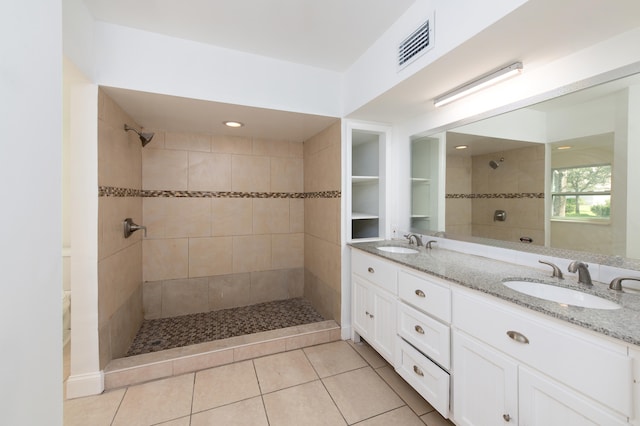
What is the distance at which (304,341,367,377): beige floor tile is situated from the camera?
6.64ft

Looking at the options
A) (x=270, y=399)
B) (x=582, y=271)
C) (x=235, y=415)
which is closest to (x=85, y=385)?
(x=235, y=415)

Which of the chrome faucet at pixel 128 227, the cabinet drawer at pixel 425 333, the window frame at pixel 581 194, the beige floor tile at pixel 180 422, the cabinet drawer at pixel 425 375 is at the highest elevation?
the window frame at pixel 581 194

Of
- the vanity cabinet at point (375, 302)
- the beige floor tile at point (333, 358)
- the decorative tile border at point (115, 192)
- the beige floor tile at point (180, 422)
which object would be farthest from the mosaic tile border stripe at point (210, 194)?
the beige floor tile at point (180, 422)

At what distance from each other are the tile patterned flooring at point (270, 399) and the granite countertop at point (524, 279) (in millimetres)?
875

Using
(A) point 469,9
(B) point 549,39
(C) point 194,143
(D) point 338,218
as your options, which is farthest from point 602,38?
(C) point 194,143

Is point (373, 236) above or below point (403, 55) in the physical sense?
below

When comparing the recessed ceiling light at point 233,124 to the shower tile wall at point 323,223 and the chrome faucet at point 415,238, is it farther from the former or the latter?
the chrome faucet at point 415,238

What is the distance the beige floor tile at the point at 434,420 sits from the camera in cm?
152

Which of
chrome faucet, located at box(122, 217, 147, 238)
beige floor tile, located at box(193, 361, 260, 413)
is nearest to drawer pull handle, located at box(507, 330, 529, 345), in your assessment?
beige floor tile, located at box(193, 361, 260, 413)

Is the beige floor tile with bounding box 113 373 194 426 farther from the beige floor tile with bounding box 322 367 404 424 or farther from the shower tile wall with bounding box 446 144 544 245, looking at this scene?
the shower tile wall with bounding box 446 144 544 245

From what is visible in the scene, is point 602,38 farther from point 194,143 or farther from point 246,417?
point 194,143

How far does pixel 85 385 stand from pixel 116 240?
3.15ft

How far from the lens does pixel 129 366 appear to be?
1867 millimetres

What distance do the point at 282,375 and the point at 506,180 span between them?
6.80ft
